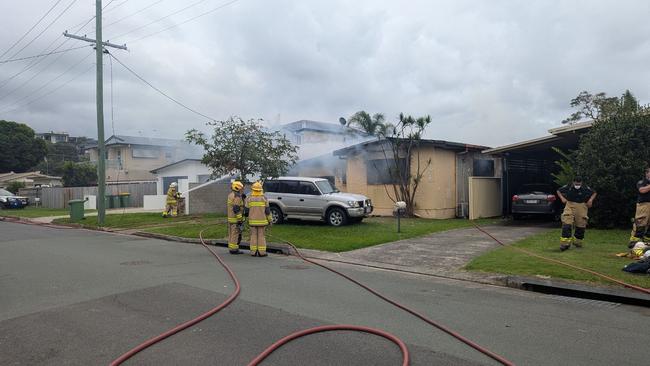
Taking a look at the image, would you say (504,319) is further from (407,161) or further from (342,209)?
(407,161)

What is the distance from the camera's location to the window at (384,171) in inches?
734

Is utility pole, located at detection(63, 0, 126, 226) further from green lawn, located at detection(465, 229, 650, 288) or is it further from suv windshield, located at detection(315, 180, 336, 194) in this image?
green lawn, located at detection(465, 229, 650, 288)

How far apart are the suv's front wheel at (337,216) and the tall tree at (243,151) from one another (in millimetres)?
2237

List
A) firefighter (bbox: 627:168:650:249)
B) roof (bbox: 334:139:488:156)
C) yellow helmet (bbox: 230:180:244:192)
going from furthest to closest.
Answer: roof (bbox: 334:139:488:156) → yellow helmet (bbox: 230:180:244:192) → firefighter (bbox: 627:168:650:249)

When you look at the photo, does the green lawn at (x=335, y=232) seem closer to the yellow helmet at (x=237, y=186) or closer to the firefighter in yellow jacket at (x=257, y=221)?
the firefighter in yellow jacket at (x=257, y=221)

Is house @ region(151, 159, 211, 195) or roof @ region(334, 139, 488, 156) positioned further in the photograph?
house @ region(151, 159, 211, 195)

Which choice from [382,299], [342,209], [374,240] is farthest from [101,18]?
[382,299]

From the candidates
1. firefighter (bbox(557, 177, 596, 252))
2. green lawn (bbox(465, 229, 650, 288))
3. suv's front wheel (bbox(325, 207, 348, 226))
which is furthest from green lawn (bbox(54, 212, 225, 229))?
firefighter (bbox(557, 177, 596, 252))

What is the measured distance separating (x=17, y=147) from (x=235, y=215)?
52614 mm

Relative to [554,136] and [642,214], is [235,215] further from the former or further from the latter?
[554,136]

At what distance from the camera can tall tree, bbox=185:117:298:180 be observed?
582 inches

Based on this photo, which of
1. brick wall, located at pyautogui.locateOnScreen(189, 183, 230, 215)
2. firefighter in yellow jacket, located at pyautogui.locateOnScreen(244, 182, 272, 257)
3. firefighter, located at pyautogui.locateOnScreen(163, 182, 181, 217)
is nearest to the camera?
firefighter in yellow jacket, located at pyautogui.locateOnScreen(244, 182, 272, 257)

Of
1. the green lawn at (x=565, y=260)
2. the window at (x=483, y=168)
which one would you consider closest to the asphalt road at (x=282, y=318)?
the green lawn at (x=565, y=260)

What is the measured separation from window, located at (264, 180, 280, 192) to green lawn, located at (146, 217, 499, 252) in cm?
127
